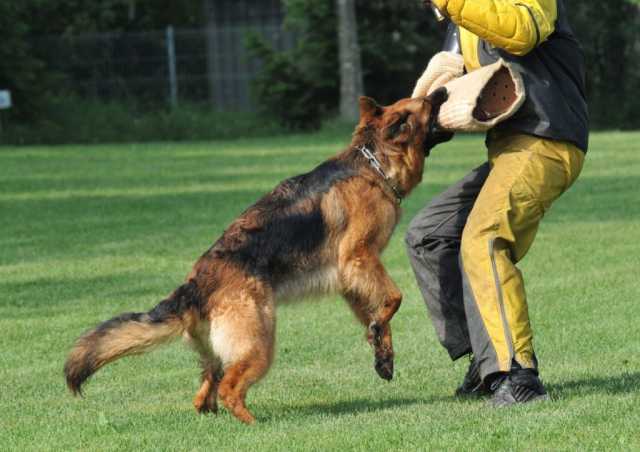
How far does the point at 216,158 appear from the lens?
23844mm

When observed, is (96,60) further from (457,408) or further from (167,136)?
(457,408)

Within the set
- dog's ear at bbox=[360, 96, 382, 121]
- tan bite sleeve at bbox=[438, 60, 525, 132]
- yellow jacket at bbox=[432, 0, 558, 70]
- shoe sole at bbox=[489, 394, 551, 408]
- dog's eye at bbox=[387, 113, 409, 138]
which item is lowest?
shoe sole at bbox=[489, 394, 551, 408]

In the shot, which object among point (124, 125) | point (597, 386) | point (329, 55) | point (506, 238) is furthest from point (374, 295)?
point (329, 55)

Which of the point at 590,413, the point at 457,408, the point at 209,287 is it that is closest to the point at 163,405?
the point at 209,287

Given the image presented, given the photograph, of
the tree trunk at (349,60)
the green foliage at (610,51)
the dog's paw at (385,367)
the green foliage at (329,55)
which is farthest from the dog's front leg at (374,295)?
the green foliage at (610,51)

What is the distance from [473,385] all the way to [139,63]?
93.2ft

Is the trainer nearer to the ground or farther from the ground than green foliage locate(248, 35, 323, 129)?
farther from the ground

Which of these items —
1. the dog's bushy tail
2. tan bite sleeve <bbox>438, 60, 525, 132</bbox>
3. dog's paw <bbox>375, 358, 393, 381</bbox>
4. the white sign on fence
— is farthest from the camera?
the white sign on fence

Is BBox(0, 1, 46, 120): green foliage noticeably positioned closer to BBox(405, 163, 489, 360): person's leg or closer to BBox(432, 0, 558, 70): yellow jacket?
BBox(405, 163, 489, 360): person's leg

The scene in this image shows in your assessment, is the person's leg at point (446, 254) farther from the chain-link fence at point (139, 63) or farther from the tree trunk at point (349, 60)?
the chain-link fence at point (139, 63)

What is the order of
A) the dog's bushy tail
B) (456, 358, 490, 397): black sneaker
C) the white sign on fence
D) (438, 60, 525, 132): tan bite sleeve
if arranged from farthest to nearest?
the white sign on fence < (456, 358, 490, 397): black sneaker < (438, 60, 525, 132): tan bite sleeve < the dog's bushy tail

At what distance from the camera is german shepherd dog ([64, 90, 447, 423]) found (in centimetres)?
627

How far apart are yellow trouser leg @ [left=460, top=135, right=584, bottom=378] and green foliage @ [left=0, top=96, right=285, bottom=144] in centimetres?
2568

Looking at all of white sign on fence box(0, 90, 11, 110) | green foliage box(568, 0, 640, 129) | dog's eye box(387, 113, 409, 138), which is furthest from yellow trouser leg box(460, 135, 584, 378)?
green foliage box(568, 0, 640, 129)
